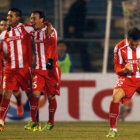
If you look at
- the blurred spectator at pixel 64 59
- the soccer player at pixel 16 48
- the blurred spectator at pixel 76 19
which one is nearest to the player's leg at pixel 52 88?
the soccer player at pixel 16 48

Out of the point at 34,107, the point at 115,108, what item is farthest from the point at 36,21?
the point at 115,108

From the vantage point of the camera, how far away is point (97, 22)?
1598cm

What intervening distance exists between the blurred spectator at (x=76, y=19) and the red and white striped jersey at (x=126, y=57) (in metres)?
6.47

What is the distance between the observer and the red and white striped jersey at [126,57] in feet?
27.6

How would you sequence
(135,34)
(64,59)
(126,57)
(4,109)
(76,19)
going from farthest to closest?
(76,19) → (64,59) → (4,109) → (126,57) → (135,34)

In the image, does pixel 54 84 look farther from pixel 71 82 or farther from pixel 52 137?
pixel 71 82

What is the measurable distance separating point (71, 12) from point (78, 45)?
3.03ft

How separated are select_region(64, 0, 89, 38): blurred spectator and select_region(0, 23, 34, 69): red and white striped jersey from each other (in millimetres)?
5551

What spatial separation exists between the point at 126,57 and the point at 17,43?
1.88 metres

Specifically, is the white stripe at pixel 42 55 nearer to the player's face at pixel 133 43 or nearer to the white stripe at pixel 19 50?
the white stripe at pixel 19 50

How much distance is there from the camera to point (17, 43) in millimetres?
9297

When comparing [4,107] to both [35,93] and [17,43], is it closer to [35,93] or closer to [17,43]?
[35,93]

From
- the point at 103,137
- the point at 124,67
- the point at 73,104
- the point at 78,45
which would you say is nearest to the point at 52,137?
the point at 103,137

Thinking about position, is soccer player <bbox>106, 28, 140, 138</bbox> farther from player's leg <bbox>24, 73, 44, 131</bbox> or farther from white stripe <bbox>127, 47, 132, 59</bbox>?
player's leg <bbox>24, 73, 44, 131</bbox>
